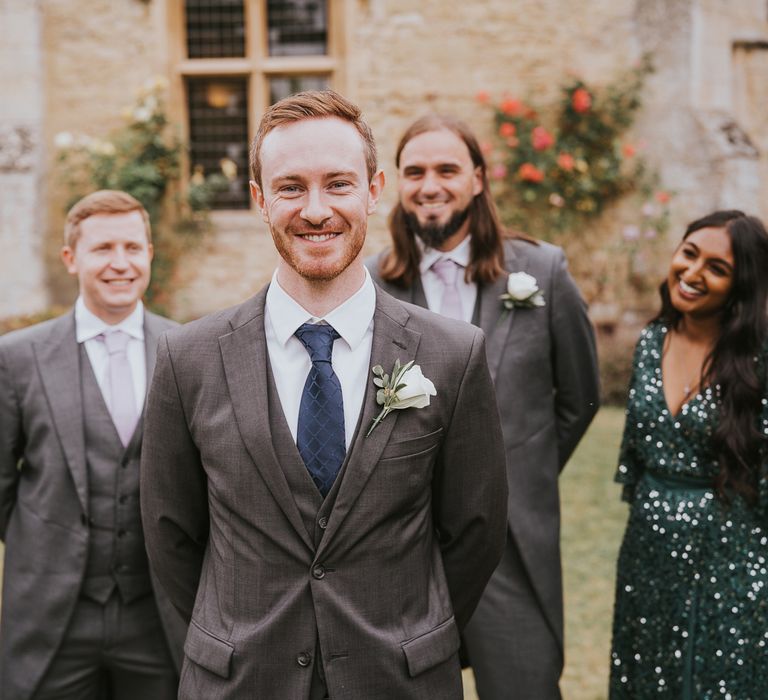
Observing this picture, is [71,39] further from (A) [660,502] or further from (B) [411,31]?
(A) [660,502]

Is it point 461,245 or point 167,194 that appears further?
point 167,194

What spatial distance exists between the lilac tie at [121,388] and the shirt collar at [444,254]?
112 centimetres

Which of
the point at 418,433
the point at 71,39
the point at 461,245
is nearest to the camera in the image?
the point at 418,433

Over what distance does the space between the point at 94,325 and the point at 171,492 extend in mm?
1019

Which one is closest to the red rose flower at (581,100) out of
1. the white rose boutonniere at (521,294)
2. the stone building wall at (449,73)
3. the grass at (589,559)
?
the stone building wall at (449,73)

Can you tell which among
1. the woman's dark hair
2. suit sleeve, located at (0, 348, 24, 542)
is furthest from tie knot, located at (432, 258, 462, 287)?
suit sleeve, located at (0, 348, 24, 542)

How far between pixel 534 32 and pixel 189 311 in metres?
5.23

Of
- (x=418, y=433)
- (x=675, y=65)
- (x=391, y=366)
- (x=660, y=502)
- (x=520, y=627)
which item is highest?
(x=675, y=65)

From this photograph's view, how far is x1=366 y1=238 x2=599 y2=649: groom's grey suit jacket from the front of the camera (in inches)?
122

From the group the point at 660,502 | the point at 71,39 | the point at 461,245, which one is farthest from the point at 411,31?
the point at 660,502

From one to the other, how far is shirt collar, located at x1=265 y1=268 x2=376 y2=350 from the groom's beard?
1.18 metres

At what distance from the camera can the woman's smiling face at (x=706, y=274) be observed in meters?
3.02

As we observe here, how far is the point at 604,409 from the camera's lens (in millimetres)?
10078

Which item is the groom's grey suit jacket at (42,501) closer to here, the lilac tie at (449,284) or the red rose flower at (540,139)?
the lilac tie at (449,284)
